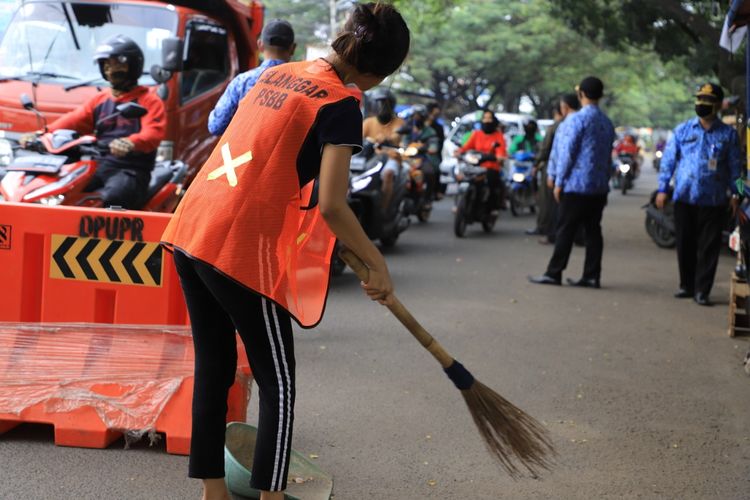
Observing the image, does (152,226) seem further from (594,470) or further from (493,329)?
(493,329)

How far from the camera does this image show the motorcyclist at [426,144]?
671 inches

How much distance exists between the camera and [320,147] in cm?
354

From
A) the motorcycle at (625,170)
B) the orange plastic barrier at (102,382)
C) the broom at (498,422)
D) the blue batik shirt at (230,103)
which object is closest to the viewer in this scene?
the broom at (498,422)

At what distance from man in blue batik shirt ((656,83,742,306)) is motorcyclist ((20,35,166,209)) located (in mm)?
4938

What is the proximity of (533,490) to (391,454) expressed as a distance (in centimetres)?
72

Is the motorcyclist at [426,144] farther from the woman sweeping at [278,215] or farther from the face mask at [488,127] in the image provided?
the woman sweeping at [278,215]

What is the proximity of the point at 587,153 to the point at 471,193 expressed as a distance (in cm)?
511

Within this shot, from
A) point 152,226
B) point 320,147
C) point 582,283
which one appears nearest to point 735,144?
point 582,283

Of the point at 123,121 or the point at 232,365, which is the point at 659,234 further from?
the point at 232,365

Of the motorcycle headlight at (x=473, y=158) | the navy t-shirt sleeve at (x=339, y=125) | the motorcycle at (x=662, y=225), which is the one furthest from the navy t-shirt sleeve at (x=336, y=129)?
the motorcycle headlight at (x=473, y=158)

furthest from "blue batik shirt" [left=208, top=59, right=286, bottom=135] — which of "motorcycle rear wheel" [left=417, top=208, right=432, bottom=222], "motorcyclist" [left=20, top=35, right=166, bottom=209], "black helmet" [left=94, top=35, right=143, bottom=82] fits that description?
"motorcycle rear wheel" [left=417, top=208, right=432, bottom=222]

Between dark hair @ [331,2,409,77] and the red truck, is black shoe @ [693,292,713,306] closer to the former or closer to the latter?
the red truck

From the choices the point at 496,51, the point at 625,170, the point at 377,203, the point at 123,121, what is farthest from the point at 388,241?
the point at 496,51

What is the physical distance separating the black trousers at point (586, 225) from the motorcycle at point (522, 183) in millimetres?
8233
